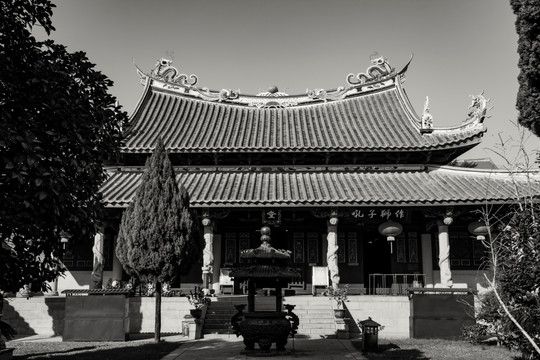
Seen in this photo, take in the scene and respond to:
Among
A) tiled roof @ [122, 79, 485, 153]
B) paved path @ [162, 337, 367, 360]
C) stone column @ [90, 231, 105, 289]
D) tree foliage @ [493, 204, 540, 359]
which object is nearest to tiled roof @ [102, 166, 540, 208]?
tiled roof @ [122, 79, 485, 153]

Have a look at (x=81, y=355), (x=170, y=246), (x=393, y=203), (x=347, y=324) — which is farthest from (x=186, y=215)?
(x=393, y=203)

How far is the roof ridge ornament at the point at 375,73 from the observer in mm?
27078

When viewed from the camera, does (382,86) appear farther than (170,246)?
Yes

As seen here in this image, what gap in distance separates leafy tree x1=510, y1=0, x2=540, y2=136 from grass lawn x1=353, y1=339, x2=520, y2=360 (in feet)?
17.0

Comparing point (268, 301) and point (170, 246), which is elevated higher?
point (170, 246)

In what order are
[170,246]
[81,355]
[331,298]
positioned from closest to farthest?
[81,355] → [170,246] → [331,298]

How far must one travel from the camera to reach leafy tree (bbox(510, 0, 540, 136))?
11.7m

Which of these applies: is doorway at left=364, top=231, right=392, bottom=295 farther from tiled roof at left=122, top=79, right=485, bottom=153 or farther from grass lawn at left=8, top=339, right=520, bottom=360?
grass lawn at left=8, top=339, right=520, bottom=360

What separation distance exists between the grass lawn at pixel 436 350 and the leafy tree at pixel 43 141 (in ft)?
23.7

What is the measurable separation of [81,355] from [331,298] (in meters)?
8.24

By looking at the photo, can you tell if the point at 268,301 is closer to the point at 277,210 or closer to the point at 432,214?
the point at 277,210

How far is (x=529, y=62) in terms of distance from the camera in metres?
11.8

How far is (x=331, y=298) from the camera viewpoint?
715 inches

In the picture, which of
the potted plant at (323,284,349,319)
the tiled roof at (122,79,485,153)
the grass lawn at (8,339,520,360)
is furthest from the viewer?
the tiled roof at (122,79,485,153)
